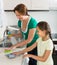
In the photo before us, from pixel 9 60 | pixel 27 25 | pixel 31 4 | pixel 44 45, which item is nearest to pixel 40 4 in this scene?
pixel 31 4

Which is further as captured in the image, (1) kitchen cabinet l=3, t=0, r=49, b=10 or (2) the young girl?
(1) kitchen cabinet l=3, t=0, r=49, b=10

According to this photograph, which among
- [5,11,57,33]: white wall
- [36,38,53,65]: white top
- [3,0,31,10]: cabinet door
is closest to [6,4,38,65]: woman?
[36,38,53,65]: white top

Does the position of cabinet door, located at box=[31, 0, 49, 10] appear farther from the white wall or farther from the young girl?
the young girl

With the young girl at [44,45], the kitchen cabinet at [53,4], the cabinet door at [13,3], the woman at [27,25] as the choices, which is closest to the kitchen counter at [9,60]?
the young girl at [44,45]

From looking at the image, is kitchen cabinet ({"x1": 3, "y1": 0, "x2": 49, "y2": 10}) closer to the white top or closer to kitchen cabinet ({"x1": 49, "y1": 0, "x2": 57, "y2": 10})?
kitchen cabinet ({"x1": 49, "y1": 0, "x2": 57, "y2": 10})

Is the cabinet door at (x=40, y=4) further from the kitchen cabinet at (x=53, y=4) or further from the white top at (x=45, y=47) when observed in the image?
the white top at (x=45, y=47)

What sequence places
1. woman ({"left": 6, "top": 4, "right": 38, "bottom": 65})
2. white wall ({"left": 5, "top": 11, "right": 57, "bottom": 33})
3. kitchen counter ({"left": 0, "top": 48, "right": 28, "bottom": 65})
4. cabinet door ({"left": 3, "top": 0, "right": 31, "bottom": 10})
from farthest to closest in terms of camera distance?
white wall ({"left": 5, "top": 11, "right": 57, "bottom": 33})
cabinet door ({"left": 3, "top": 0, "right": 31, "bottom": 10})
woman ({"left": 6, "top": 4, "right": 38, "bottom": 65})
kitchen counter ({"left": 0, "top": 48, "right": 28, "bottom": 65})

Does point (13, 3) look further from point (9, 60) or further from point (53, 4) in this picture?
point (9, 60)

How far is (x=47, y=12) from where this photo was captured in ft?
12.7

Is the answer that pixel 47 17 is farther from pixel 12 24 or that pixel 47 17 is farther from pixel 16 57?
pixel 16 57

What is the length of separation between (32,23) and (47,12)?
1.57 m

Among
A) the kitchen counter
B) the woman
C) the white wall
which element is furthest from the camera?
the white wall

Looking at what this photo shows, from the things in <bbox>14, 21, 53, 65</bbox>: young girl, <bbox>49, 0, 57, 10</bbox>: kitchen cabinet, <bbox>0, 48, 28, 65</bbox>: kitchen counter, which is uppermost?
<bbox>49, 0, 57, 10</bbox>: kitchen cabinet

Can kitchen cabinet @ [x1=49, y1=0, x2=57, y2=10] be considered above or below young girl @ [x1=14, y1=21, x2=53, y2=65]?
above
